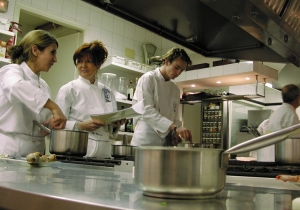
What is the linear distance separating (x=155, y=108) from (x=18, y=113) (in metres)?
1.00

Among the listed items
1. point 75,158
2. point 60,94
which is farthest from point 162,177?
point 60,94

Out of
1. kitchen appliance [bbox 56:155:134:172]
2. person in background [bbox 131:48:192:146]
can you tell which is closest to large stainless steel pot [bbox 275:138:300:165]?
kitchen appliance [bbox 56:155:134:172]

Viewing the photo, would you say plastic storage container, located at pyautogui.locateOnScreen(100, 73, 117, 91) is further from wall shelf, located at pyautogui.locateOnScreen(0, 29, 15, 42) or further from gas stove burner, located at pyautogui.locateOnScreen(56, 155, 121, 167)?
gas stove burner, located at pyautogui.locateOnScreen(56, 155, 121, 167)

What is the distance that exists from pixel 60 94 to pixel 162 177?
1.44m

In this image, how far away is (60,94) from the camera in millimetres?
1806

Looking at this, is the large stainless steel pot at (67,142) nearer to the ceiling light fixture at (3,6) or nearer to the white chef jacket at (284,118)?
the white chef jacket at (284,118)

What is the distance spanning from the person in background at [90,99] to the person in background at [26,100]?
17 cm

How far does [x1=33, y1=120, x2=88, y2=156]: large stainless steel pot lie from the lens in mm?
1276

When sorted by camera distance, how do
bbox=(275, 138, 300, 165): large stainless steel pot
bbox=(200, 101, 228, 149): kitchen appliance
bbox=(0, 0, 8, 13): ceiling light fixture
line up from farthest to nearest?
bbox=(200, 101, 228, 149): kitchen appliance, bbox=(0, 0, 8, 13): ceiling light fixture, bbox=(275, 138, 300, 165): large stainless steel pot

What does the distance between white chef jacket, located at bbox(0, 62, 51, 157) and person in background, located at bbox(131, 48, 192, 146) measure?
79cm

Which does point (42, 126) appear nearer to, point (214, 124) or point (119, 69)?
point (119, 69)

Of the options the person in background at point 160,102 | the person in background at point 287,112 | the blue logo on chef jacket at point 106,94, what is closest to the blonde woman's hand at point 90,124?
the blue logo on chef jacket at point 106,94

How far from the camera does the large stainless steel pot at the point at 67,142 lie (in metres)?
1.28

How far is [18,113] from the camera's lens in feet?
4.70
